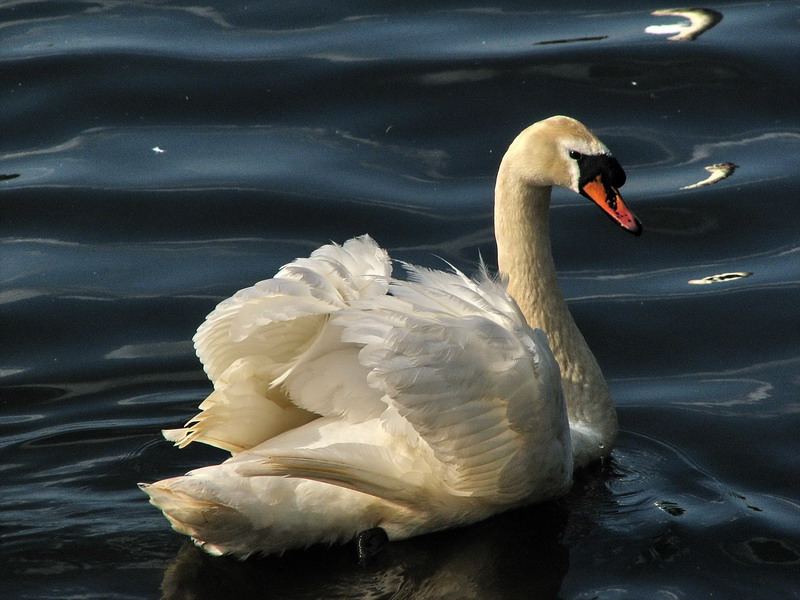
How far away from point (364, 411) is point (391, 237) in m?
3.19

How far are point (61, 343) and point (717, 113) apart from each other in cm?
521

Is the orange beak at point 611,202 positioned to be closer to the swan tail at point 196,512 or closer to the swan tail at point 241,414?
the swan tail at point 241,414

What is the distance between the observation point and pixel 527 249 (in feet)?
22.4

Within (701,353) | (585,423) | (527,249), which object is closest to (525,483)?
(585,423)

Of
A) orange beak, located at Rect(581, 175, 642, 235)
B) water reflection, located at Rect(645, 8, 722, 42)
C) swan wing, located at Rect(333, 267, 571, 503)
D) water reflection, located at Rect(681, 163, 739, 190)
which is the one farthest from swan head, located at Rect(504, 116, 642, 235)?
water reflection, located at Rect(645, 8, 722, 42)

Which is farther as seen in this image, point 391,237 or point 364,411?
point 391,237

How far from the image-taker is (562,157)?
664cm

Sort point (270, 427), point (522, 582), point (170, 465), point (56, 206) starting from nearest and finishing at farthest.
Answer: point (522, 582)
point (270, 427)
point (170, 465)
point (56, 206)

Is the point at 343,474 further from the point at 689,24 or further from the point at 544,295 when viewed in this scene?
the point at 689,24

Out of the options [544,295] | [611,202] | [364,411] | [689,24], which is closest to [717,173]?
[689,24]

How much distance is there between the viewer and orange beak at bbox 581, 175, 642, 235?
266 inches

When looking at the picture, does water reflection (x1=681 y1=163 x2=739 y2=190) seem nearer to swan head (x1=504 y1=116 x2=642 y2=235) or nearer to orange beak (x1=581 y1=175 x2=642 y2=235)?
orange beak (x1=581 y1=175 x2=642 y2=235)

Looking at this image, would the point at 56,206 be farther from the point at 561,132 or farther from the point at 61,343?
the point at 561,132

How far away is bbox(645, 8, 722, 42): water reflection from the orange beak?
4819 millimetres
